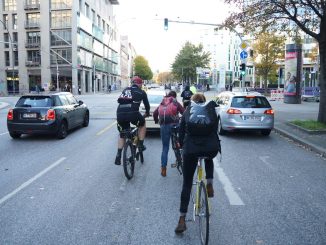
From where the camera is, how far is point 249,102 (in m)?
12.7

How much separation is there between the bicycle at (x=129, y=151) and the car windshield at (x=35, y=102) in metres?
5.61

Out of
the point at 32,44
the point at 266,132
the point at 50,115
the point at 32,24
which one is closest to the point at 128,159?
the point at 50,115

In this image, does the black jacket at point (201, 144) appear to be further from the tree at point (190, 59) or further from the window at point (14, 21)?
the tree at point (190, 59)

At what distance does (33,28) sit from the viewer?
63219 mm

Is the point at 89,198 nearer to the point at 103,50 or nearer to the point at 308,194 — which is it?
the point at 308,194

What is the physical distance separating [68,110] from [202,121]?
9765 millimetres

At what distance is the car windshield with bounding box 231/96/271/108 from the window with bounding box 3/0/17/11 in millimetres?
63111

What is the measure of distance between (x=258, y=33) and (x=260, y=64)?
102 feet

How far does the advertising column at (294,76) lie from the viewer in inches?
1184

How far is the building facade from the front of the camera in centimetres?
6222

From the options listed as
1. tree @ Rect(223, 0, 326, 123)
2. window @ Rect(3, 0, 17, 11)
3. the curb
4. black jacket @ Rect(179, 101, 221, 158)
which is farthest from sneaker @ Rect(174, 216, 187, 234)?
window @ Rect(3, 0, 17, 11)

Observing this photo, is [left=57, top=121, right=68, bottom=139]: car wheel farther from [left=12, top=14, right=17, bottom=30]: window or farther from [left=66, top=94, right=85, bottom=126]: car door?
[left=12, top=14, right=17, bottom=30]: window

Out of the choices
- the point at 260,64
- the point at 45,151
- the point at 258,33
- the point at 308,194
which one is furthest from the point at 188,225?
the point at 260,64

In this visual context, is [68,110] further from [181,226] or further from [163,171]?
[181,226]
